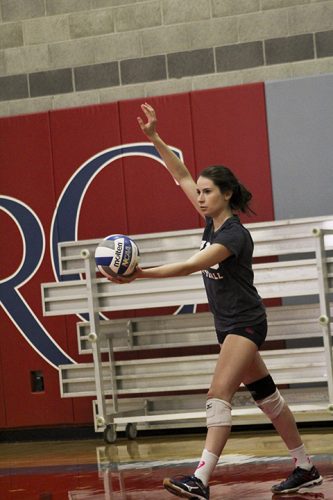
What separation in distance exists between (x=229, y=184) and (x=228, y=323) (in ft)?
2.56

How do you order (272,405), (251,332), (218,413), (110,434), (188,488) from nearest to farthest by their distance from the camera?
(188,488) < (218,413) < (251,332) < (272,405) < (110,434)

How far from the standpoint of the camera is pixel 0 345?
9.79 meters

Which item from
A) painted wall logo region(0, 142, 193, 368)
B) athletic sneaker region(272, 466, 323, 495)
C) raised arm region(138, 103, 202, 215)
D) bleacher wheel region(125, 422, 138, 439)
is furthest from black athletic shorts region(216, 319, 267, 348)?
painted wall logo region(0, 142, 193, 368)

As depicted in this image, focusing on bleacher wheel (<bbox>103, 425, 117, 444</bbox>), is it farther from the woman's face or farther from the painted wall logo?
the woman's face

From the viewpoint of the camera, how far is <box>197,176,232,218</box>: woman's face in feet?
18.2

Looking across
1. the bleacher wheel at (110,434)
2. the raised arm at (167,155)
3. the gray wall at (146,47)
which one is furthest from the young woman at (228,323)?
the gray wall at (146,47)

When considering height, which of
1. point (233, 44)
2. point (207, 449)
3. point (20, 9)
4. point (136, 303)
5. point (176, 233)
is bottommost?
point (207, 449)

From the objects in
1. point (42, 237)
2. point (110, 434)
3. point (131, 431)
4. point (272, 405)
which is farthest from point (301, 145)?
point (272, 405)

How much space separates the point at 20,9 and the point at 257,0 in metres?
2.49

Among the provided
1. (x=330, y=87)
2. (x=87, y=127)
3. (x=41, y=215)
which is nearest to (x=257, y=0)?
(x=330, y=87)

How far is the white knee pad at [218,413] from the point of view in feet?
17.2

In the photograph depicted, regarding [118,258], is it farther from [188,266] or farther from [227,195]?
[227,195]

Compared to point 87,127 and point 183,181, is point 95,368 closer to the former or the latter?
point 87,127

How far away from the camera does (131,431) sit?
29.6 ft
